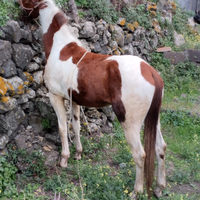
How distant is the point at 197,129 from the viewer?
5.46 m

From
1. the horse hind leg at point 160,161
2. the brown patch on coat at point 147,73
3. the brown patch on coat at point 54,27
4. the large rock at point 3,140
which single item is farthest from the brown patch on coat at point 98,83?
the large rock at point 3,140

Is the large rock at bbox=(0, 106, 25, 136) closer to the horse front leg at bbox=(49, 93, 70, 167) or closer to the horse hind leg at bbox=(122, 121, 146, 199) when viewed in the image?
the horse front leg at bbox=(49, 93, 70, 167)

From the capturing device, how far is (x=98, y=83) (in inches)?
127

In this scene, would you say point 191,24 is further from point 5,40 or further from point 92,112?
point 5,40

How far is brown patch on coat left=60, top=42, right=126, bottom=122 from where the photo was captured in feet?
10.1

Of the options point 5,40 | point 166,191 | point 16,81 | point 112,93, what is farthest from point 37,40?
point 166,191

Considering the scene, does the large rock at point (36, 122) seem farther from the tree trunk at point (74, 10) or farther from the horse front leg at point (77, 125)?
the tree trunk at point (74, 10)

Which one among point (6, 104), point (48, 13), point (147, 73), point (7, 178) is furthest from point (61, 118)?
point (48, 13)

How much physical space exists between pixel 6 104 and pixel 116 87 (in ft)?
6.17

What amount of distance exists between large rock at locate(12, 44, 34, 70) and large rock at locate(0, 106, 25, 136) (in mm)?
791

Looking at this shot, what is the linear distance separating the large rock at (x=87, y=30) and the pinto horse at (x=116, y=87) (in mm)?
1409

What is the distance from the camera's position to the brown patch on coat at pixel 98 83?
3086mm

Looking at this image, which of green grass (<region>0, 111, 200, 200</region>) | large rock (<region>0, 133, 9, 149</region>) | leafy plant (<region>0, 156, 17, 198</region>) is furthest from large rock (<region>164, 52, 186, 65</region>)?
leafy plant (<region>0, 156, 17, 198</region>)

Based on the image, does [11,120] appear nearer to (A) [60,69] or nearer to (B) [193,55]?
(A) [60,69]
